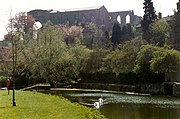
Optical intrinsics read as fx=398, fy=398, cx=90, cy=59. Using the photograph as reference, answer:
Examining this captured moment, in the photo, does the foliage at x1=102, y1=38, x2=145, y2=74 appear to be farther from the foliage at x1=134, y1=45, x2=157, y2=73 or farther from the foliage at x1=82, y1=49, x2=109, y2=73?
the foliage at x1=82, y1=49, x2=109, y2=73

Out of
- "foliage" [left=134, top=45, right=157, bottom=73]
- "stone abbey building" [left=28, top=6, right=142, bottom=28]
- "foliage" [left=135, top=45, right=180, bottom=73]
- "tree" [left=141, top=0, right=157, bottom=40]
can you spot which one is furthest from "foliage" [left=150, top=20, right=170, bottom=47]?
"stone abbey building" [left=28, top=6, right=142, bottom=28]

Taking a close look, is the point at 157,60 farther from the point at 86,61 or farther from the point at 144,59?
the point at 86,61

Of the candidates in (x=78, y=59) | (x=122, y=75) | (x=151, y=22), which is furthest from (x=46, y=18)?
(x=122, y=75)

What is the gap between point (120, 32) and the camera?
286 ft

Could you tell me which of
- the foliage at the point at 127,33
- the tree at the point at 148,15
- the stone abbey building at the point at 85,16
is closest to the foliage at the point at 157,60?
the tree at the point at 148,15

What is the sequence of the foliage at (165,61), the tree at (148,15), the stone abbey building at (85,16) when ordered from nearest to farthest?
1. the foliage at (165,61)
2. the tree at (148,15)
3. the stone abbey building at (85,16)

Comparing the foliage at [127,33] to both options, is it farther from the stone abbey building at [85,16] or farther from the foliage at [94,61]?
the stone abbey building at [85,16]

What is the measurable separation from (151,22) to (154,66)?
34.1 m

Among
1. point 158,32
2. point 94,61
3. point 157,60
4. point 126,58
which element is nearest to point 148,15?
point 158,32

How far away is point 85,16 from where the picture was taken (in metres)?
128

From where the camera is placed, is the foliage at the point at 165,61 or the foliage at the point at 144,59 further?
the foliage at the point at 144,59

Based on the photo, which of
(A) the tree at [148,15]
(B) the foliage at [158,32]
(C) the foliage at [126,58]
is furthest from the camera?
(A) the tree at [148,15]

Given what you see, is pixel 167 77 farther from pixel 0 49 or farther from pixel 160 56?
pixel 0 49

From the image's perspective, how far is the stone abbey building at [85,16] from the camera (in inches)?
4948
